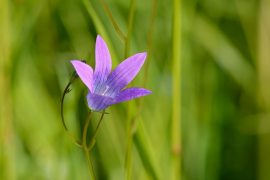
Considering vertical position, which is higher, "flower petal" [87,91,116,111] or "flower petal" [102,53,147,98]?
"flower petal" [102,53,147,98]

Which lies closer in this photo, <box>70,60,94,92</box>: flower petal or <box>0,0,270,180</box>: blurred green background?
<box>70,60,94,92</box>: flower petal

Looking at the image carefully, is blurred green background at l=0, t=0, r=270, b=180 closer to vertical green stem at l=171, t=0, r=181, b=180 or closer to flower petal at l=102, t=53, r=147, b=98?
vertical green stem at l=171, t=0, r=181, b=180

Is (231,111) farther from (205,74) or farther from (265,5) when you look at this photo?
(265,5)

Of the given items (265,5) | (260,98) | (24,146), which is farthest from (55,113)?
(265,5)

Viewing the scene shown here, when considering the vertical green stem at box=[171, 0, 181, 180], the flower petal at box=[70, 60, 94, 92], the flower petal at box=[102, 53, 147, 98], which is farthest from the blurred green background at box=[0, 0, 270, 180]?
the flower petal at box=[70, 60, 94, 92]

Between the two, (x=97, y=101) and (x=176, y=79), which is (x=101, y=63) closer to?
(x=97, y=101)

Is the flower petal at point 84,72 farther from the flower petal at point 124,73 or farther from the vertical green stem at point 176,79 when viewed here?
the vertical green stem at point 176,79
